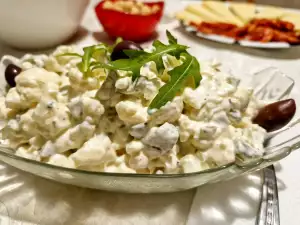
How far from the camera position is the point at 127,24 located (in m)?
1.45

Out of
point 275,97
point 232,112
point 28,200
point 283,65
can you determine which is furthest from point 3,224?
point 283,65

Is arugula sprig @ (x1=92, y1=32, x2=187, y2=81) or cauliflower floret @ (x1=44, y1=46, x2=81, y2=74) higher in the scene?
arugula sprig @ (x1=92, y1=32, x2=187, y2=81)

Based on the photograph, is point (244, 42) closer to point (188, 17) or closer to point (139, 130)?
point (188, 17)

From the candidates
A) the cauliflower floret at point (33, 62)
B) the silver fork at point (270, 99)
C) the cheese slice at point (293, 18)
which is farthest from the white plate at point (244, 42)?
the cauliflower floret at point (33, 62)

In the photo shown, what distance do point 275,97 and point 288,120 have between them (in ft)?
0.60

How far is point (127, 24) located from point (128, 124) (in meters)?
0.80

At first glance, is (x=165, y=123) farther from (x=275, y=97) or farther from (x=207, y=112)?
(x=275, y=97)

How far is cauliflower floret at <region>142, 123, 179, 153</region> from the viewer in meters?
0.68

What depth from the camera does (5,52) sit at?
1.37m

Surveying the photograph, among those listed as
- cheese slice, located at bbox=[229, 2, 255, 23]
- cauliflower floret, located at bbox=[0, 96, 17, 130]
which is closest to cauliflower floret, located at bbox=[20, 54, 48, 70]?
cauliflower floret, located at bbox=[0, 96, 17, 130]

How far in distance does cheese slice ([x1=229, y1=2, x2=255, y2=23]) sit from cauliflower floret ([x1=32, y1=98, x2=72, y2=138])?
1.11 meters

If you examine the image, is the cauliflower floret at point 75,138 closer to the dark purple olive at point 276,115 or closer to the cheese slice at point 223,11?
the dark purple olive at point 276,115

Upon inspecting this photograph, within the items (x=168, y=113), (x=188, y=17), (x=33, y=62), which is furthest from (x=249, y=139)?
(x=188, y=17)

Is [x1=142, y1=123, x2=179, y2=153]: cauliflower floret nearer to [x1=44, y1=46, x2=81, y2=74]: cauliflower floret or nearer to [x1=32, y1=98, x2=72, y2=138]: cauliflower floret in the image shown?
[x1=32, y1=98, x2=72, y2=138]: cauliflower floret
